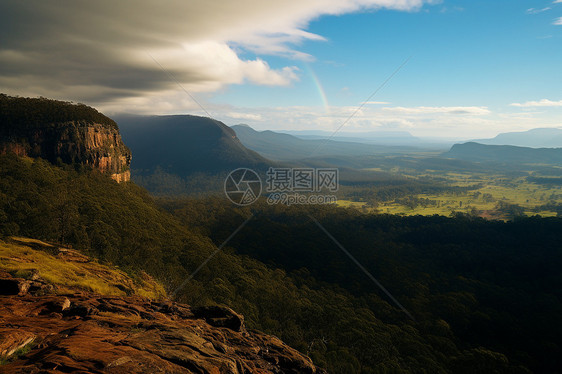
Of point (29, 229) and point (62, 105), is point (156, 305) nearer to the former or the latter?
point (29, 229)

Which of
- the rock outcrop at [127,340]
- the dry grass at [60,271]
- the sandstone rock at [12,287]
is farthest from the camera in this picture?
the dry grass at [60,271]

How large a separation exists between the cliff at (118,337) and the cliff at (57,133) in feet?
199

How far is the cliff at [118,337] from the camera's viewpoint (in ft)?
32.4

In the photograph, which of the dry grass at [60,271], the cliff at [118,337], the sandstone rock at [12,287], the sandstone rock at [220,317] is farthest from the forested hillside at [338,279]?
the sandstone rock at [12,287]

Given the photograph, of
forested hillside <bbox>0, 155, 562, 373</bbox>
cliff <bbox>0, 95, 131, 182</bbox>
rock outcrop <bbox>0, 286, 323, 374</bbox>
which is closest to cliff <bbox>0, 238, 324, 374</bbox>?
rock outcrop <bbox>0, 286, 323, 374</bbox>

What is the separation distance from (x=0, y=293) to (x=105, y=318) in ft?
22.0

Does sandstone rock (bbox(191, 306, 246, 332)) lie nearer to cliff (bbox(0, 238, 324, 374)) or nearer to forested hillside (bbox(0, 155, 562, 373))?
cliff (bbox(0, 238, 324, 374))

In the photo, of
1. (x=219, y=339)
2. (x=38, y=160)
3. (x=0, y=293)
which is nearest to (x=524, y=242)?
(x=219, y=339)

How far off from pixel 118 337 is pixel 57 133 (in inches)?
3179

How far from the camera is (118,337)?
40.8 ft

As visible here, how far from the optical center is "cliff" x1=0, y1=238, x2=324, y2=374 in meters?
9.87

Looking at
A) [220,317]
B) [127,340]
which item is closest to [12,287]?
[127,340]

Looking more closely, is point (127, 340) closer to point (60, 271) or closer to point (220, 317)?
point (220, 317)

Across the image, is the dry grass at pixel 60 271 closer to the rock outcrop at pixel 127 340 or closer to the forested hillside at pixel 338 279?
the rock outcrop at pixel 127 340
